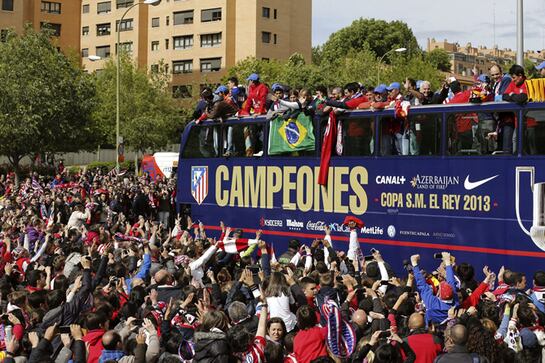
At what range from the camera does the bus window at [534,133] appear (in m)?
14.2

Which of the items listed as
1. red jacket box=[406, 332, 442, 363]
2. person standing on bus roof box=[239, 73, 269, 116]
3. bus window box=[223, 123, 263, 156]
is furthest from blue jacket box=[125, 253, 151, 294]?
person standing on bus roof box=[239, 73, 269, 116]

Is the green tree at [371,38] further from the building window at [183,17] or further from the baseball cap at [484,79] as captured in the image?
the baseball cap at [484,79]

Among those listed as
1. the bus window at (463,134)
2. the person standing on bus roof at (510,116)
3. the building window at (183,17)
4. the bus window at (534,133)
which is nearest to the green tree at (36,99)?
the bus window at (463,134)

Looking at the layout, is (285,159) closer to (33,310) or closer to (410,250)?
(410,250)

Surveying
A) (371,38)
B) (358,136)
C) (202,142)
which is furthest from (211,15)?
(358,136)

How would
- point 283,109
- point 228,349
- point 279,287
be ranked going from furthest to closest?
point 283,109 < point 279,287 < point 228,349

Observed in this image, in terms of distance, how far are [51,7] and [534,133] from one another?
238 ft

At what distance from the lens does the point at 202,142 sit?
2084cm

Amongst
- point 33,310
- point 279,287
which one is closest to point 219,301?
point 279,287

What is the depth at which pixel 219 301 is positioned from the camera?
9.99m

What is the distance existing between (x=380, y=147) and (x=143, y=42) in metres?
63.5

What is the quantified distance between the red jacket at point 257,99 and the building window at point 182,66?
5574 cm

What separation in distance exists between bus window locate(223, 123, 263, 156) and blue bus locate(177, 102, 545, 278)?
28mm

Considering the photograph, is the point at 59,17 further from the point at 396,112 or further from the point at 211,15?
the point at 396,112
